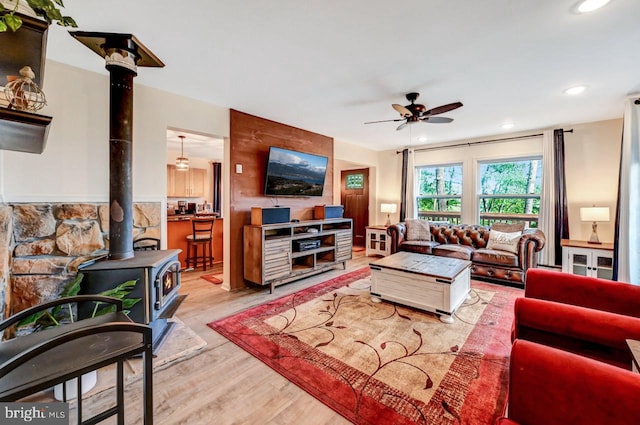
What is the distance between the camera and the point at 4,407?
84cm

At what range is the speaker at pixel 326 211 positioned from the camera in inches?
186

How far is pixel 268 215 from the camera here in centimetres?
368

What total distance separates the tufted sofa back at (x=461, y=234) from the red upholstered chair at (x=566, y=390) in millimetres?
4083

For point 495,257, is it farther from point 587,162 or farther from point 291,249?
point 291,249

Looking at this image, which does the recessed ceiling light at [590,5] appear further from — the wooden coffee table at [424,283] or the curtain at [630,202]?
the curtain at [630,202]

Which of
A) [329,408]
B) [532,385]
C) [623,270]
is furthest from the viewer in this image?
[623,270]

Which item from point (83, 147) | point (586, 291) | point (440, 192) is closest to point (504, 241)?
point (440, 192)

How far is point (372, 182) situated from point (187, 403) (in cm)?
595

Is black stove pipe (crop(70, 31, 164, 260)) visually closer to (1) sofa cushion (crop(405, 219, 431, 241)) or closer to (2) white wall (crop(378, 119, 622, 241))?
(1) sofa cushion (crop(405, 219, 431, 241))

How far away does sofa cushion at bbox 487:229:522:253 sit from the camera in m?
4.12

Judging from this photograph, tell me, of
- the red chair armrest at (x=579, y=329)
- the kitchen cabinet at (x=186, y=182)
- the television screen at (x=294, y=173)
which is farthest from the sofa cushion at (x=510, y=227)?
the kitchen cabinet at (x=186, y=182)

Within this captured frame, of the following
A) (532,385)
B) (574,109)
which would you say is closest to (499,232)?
(574,109)

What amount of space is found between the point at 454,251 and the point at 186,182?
665cm

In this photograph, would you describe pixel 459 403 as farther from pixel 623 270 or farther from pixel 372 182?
pixel 372 182
